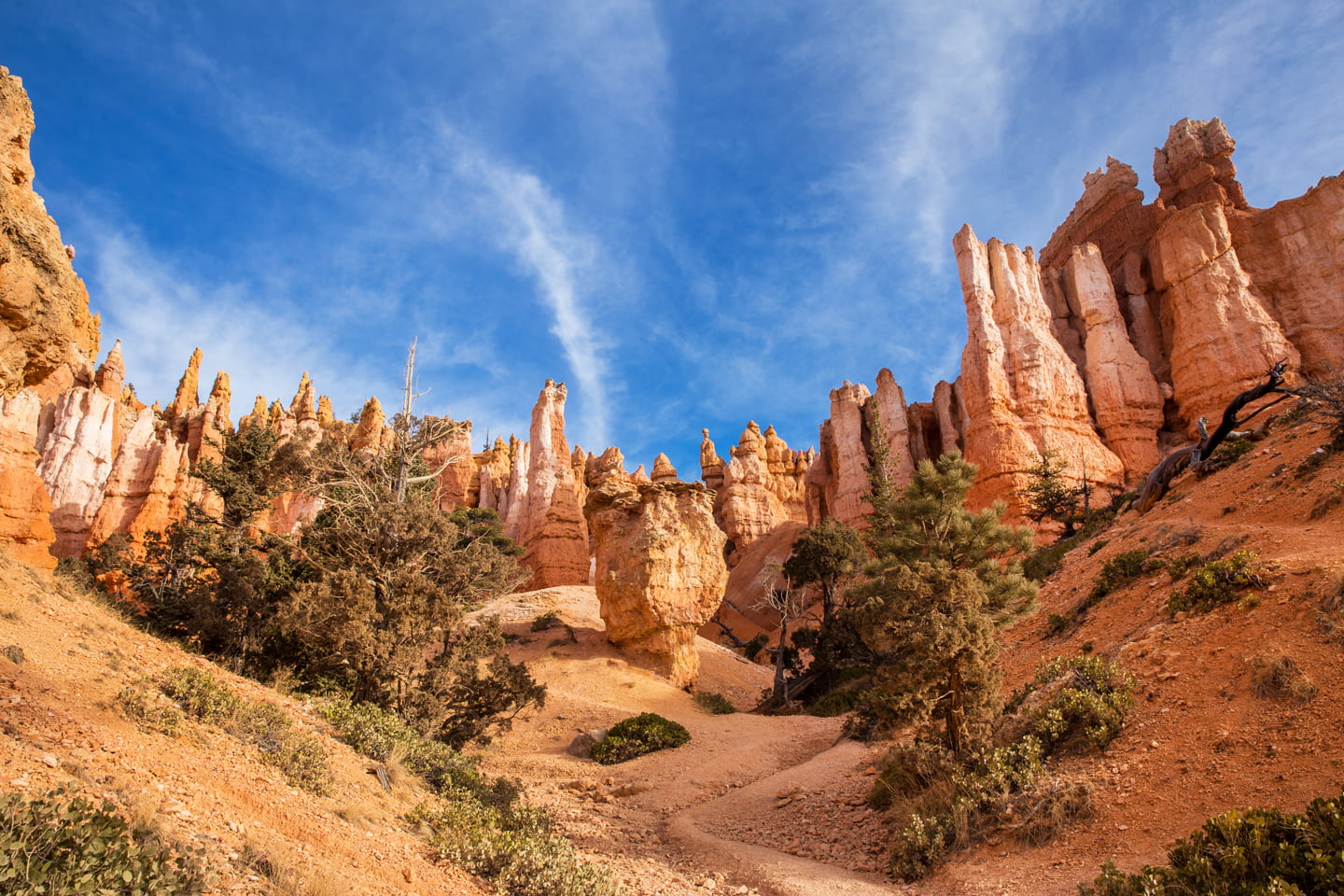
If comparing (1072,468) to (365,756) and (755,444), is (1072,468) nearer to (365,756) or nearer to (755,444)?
(755,444)

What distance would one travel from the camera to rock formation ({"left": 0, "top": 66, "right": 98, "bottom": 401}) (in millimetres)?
7551

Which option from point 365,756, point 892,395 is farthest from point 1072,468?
point 365,756

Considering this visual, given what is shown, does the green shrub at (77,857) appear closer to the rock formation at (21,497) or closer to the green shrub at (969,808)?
the green shrub at (969,808)

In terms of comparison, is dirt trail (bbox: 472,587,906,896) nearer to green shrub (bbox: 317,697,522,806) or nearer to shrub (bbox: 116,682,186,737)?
green shrub (bbox: 317,697,522,806)

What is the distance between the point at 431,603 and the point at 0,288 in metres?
8.49

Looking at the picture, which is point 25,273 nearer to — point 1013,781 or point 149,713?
point 149,713

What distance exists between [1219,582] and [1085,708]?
3.16m

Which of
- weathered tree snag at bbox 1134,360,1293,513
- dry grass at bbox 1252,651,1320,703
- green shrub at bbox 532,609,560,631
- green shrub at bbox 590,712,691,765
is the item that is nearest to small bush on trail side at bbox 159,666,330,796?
green shrub at bbox 590,712,691,765

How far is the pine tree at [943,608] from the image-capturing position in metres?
10.6

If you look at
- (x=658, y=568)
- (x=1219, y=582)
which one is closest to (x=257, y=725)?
(x=1219, y=582)

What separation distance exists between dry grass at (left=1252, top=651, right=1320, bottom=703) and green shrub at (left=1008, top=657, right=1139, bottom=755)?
1522 millimetres

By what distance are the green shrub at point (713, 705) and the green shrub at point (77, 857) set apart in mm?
20808

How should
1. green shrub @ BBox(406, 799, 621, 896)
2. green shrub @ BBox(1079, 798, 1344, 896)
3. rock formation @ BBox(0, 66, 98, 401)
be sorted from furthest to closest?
rock formation @ BBox(0, 66, 98, 401)
green shrub @ BBox(406, 799, 621, 896)
green shrub @ BBox(1079, 798, 1344, 896)


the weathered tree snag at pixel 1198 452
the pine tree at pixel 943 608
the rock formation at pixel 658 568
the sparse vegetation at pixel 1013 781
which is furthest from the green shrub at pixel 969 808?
the rock formation at pixel 658 568
